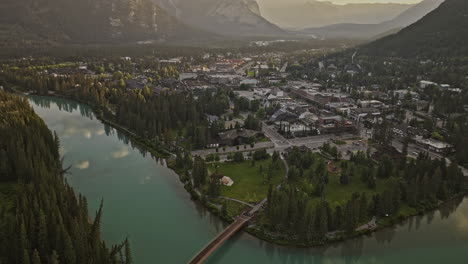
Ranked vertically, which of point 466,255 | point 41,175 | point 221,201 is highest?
point 41,175

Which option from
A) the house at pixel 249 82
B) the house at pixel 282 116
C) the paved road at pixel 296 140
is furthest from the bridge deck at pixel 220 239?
the house at pixel 249 82

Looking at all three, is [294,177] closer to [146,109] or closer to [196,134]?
[196,134]

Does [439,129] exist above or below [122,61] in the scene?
below

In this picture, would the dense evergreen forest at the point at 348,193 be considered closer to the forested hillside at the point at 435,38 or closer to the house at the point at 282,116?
the house at the point at 282,116

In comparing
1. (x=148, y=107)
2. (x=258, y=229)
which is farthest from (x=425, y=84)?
(x=258, y=229)

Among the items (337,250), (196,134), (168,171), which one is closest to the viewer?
(337,250)

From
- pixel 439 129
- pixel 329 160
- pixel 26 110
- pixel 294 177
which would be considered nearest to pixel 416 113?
pixel 439 129

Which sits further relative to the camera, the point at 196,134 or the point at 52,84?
the point at 52,84

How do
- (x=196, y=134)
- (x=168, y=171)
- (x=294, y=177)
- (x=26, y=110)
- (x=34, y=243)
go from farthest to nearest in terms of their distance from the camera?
(x=26, y=110), (x=196, y=134), (x=168, y=171), (x=294, y=177), (x=34, y=243)
